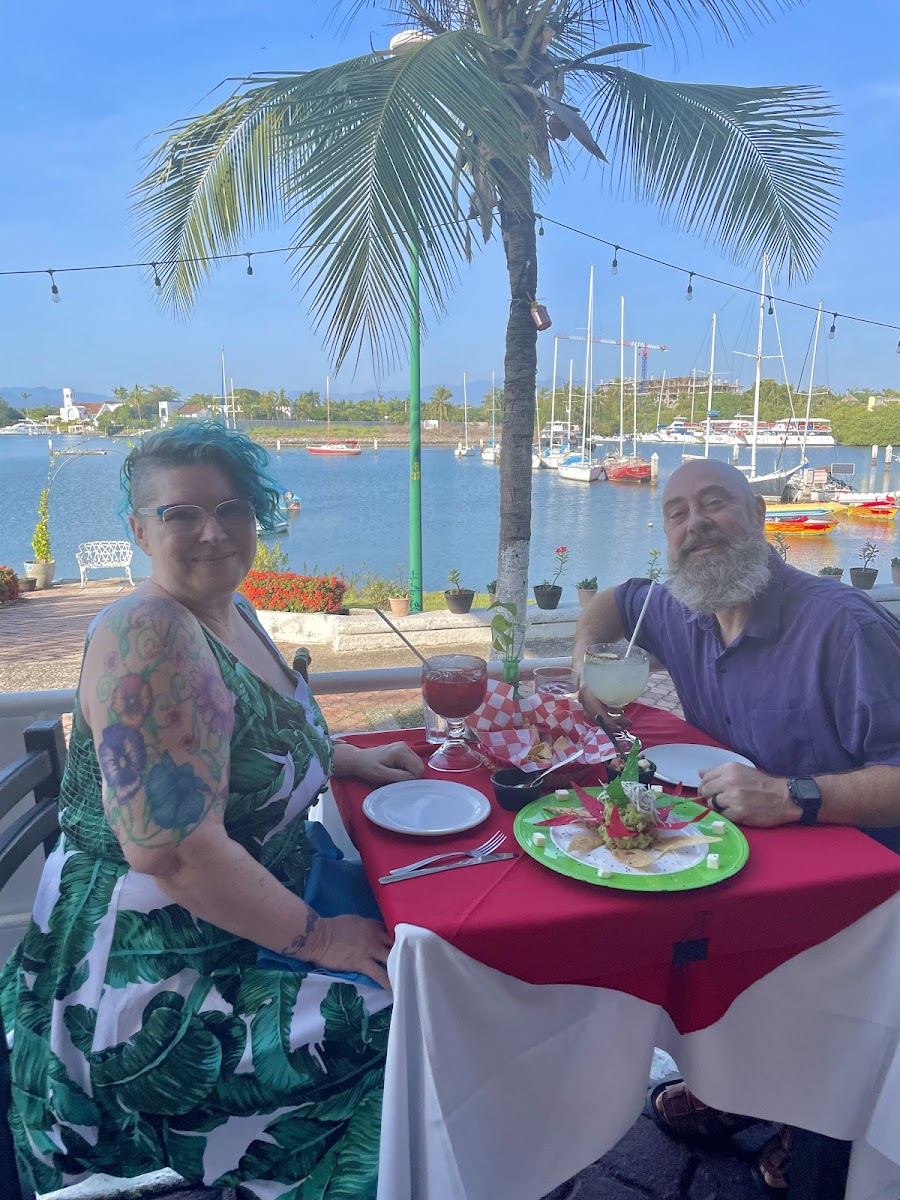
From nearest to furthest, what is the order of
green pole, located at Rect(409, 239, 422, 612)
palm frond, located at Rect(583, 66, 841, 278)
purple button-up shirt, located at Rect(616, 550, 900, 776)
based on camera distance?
purple button-up shirt, located at Rect(616, 550, 900, 776), palm frond, located at Rect(583, 66, 841, 278), green pole, located at Rect(409, 239, 422, 612)

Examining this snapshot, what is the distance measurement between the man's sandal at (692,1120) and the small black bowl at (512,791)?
0.80m

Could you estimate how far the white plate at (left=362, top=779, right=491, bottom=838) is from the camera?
4.15 ft

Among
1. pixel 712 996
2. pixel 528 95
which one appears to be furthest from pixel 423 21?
pixel 712 996

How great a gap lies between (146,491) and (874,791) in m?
1.32

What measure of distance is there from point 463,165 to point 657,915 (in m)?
3.73

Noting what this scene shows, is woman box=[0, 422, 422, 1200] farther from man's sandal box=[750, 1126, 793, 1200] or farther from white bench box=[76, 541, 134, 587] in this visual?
white bench box=[76, 541, 134, 587]

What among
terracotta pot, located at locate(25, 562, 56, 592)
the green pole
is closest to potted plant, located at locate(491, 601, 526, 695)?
the green pole

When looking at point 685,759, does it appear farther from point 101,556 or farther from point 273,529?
point 101,556

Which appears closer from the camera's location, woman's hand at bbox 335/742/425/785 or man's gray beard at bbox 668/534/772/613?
woman's hand at bbox 335/742/425/785

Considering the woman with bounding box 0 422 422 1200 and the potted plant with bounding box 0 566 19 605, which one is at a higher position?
the woman with bounding box 0 422 422 1200

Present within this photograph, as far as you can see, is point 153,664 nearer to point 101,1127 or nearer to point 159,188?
point 101,1127

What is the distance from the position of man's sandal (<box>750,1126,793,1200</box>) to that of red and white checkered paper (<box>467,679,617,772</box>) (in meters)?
0.82

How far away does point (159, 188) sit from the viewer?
193 inches

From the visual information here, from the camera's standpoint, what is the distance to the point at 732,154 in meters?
4.64
